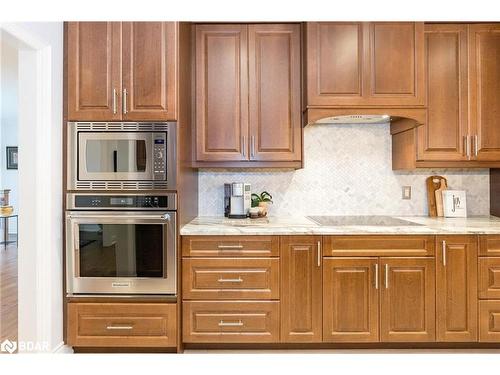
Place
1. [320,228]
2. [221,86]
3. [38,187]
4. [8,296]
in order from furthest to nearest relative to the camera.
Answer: [8,296] → [221,86] → [320,228] → [38,187]

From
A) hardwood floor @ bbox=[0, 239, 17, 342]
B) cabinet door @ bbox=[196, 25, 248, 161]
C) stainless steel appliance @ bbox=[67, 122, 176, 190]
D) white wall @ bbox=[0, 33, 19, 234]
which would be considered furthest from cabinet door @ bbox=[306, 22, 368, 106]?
white wall @ bbox=[0, 33, 19, 234]

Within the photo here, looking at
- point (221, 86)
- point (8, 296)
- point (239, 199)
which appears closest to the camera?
point (221, 86)

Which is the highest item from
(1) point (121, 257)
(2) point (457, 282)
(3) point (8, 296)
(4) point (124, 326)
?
(1) point (121, 257)

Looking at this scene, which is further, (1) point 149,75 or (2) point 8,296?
(2) point 8,296

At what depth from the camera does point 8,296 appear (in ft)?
11.3

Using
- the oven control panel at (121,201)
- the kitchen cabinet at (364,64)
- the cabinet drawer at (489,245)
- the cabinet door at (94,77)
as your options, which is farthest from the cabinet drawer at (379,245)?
the cabinet door at (94,77)

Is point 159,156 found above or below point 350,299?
above

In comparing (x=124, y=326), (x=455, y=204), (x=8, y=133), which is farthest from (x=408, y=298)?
(x=8, y=133)

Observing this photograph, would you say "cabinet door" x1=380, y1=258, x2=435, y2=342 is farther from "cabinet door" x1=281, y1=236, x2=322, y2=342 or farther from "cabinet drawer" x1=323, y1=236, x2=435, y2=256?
"cabinet door" x1=281, y1=236, x2=322, y2=342

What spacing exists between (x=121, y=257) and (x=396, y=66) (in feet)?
7.13

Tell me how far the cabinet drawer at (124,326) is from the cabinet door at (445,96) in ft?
6.78

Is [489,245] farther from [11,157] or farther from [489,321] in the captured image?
[11,157]

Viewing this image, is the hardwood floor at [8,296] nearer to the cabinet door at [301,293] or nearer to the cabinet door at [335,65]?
the cabinet door at [301,293]

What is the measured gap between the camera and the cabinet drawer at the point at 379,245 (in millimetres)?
2180
